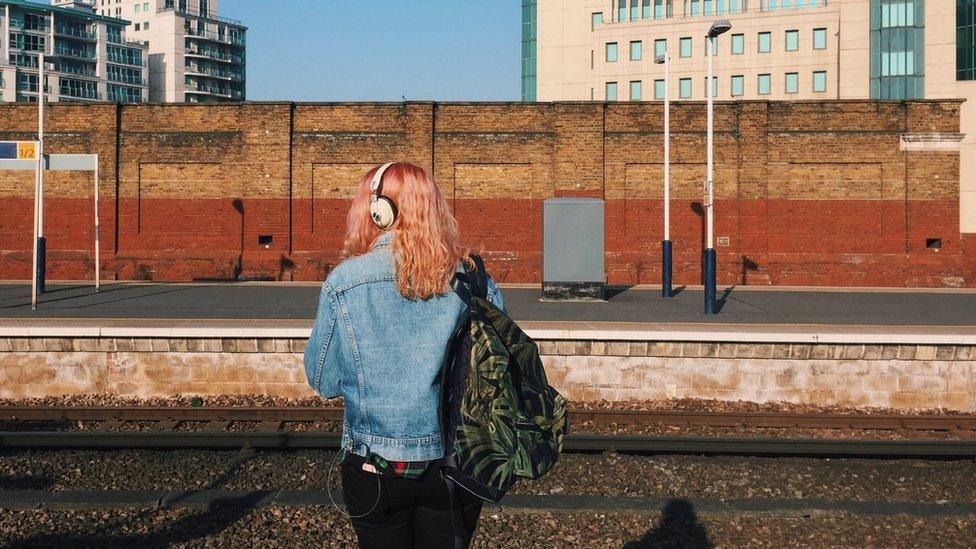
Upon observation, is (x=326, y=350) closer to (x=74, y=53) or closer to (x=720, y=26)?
(x=720, y=26)

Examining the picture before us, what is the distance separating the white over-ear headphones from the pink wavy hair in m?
0.01

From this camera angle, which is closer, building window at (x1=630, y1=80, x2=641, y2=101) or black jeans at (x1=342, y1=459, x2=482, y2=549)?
black jeans at (x1=342, y1=459, x2=482, y2=549)

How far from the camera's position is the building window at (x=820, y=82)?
6688 centimetres

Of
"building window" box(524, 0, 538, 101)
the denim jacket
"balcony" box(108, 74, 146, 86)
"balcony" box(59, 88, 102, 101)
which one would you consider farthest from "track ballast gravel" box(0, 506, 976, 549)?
"balcony" box(108, 74, 146, 86)

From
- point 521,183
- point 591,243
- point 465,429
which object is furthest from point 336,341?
point 521,183

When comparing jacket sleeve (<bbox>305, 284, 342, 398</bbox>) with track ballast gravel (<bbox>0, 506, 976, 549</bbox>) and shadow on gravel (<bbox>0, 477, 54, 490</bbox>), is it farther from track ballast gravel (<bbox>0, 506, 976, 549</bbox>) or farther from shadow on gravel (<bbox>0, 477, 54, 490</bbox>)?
shadow on gravel (<bbox>0, 477, 54, 490</bbox>)

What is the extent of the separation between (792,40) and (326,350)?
71.6 metres

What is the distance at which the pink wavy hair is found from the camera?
101 inches

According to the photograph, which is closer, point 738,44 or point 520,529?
point 520,529

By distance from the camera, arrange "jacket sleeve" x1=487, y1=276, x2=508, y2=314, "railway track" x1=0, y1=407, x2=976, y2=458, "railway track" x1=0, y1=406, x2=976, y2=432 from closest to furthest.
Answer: "jacket sleeve" x1=487, y1=276, x2=508, y2=314, "railway track" x1=0, y1=407, x2=976, y2=458, "railway track" x1=0, y1=406, x2=976, y2=432

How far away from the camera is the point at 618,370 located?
1147 centimetres

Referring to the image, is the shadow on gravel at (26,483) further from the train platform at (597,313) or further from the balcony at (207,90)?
the balcony at (207,90)

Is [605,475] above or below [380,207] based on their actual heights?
below

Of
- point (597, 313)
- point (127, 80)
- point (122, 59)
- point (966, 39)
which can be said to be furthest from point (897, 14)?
point (127, 80)
